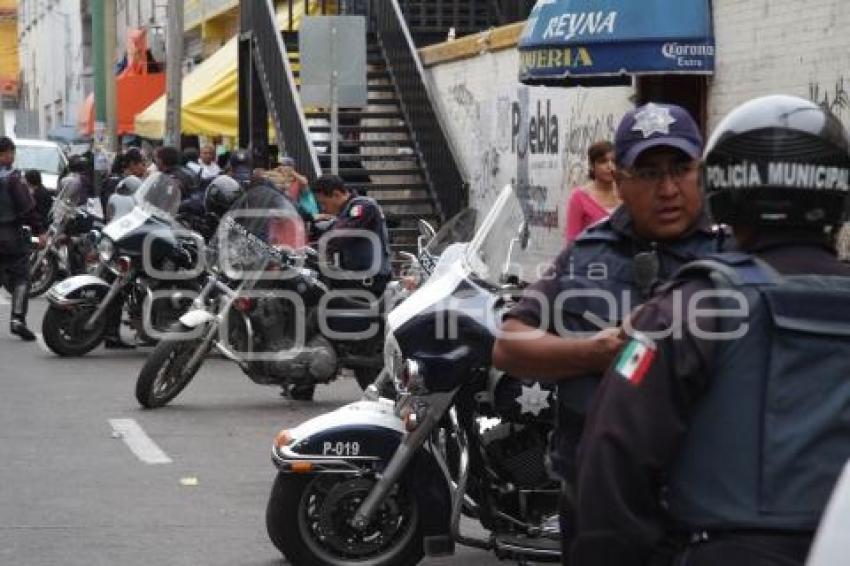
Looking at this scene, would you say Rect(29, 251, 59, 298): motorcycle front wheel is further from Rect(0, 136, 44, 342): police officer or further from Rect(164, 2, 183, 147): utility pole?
Rect(164, 2, 183, 147): utility pole

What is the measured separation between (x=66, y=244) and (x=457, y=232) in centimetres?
1369

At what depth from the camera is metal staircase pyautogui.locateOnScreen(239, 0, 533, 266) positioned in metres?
22.1

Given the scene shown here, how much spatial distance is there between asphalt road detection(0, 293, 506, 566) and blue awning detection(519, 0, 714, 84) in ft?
11.7

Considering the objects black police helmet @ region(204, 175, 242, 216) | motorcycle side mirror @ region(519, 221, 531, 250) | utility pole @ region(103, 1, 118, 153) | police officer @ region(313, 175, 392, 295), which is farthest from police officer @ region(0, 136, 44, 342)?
utility pole @ region(103, 1, 118, 153)

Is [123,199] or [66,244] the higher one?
[123,199]

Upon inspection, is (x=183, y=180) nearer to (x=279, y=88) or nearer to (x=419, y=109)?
(x=279, y=88)

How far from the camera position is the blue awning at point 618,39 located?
48.3 feet

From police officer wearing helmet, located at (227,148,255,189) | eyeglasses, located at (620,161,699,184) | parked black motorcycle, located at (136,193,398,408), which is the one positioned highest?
eyeglasses, located at (620,161,699,184)

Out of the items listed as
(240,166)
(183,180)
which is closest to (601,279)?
(183,180)

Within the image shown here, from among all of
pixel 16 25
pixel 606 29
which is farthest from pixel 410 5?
pixel 16 25

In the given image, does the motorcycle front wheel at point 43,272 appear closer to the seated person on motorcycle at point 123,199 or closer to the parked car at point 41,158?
the seated person on motorcycle at point 123,199

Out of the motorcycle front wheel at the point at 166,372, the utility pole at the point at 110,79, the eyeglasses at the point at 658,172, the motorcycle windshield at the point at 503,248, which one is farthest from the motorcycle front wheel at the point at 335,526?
the utility pole at the point at 110,79

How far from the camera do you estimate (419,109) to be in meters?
23.5

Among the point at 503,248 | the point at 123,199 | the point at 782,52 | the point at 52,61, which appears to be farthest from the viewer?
the point at 52,61
